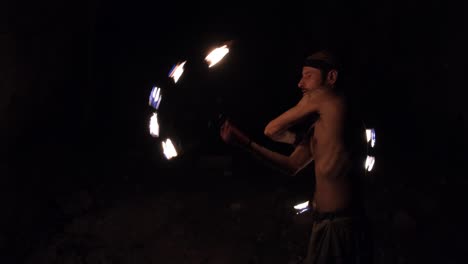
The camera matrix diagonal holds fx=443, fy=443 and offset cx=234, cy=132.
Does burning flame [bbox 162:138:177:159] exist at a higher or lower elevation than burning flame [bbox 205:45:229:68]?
lower

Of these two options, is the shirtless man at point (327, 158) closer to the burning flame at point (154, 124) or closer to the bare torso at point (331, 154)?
the bare torso at point (331, 154)

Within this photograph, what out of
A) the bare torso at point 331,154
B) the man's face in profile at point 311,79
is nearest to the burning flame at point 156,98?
the man's face in profile at point 311,79

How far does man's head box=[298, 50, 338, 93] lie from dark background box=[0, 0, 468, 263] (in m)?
3.47

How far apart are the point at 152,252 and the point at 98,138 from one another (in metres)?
2.88

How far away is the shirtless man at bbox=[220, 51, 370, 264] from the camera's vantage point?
3766 mm

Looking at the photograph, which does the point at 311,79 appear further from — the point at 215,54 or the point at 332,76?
the point at 215,54

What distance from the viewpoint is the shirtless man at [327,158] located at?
3.77 meters

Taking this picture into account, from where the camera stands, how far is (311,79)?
4000mm

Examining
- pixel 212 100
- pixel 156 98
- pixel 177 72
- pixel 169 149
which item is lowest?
pixel 169 149

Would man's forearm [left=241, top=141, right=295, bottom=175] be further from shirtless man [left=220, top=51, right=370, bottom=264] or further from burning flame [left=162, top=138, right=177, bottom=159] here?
burning flame [left=162, top=138, right=177, bottom=159]

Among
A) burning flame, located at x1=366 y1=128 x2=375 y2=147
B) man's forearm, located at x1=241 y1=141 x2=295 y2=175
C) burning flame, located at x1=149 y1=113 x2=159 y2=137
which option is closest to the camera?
man's forearm, located at x1=241 y1=141 x2=295 y2=175

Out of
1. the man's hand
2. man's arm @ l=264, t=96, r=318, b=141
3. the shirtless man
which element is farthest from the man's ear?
the man's hand

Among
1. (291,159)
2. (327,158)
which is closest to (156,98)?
(291,159)

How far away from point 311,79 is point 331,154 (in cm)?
72
